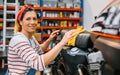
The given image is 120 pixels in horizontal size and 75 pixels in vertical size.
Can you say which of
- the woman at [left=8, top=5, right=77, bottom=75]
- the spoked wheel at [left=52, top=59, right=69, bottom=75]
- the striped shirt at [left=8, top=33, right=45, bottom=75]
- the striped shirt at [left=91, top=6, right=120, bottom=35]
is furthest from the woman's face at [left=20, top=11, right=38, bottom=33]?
the striped shirt at [left=91, top=6, right=120, bottom=35]

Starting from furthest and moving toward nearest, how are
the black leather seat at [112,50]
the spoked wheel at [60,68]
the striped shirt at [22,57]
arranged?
the spoked wheel at [60,68]
the striped shirt at [22,57]
the black leather seat at [112,50]

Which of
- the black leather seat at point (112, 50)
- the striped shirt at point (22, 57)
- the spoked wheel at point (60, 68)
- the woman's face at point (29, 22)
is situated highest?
the woman's face at point (29, 22)


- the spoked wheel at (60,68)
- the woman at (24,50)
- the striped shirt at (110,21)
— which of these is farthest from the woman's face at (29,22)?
the striped shirt at (110,21)

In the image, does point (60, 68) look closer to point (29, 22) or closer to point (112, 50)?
point (29, 22)

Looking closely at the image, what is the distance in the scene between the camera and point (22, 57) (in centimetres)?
186

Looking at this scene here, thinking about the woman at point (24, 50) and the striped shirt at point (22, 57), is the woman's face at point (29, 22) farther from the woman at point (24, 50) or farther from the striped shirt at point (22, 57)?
the striped shirt at point (22, 57)

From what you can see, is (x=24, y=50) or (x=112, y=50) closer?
(x=112, y=50)

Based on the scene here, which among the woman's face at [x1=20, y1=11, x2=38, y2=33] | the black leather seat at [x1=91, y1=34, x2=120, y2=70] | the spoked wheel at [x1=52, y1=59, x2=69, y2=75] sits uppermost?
the woman's face at [x1=20, y1=11, x2=38, y2=33]

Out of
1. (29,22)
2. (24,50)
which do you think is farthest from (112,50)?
(29,22)

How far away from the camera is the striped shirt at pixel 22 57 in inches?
69.3

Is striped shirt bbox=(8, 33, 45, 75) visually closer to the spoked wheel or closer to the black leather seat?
the spoked wheel

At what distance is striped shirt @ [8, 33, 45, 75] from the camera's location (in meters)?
1.76

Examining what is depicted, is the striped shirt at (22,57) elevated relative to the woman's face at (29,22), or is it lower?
lower

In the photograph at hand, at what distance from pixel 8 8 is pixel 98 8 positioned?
8.20 ft
